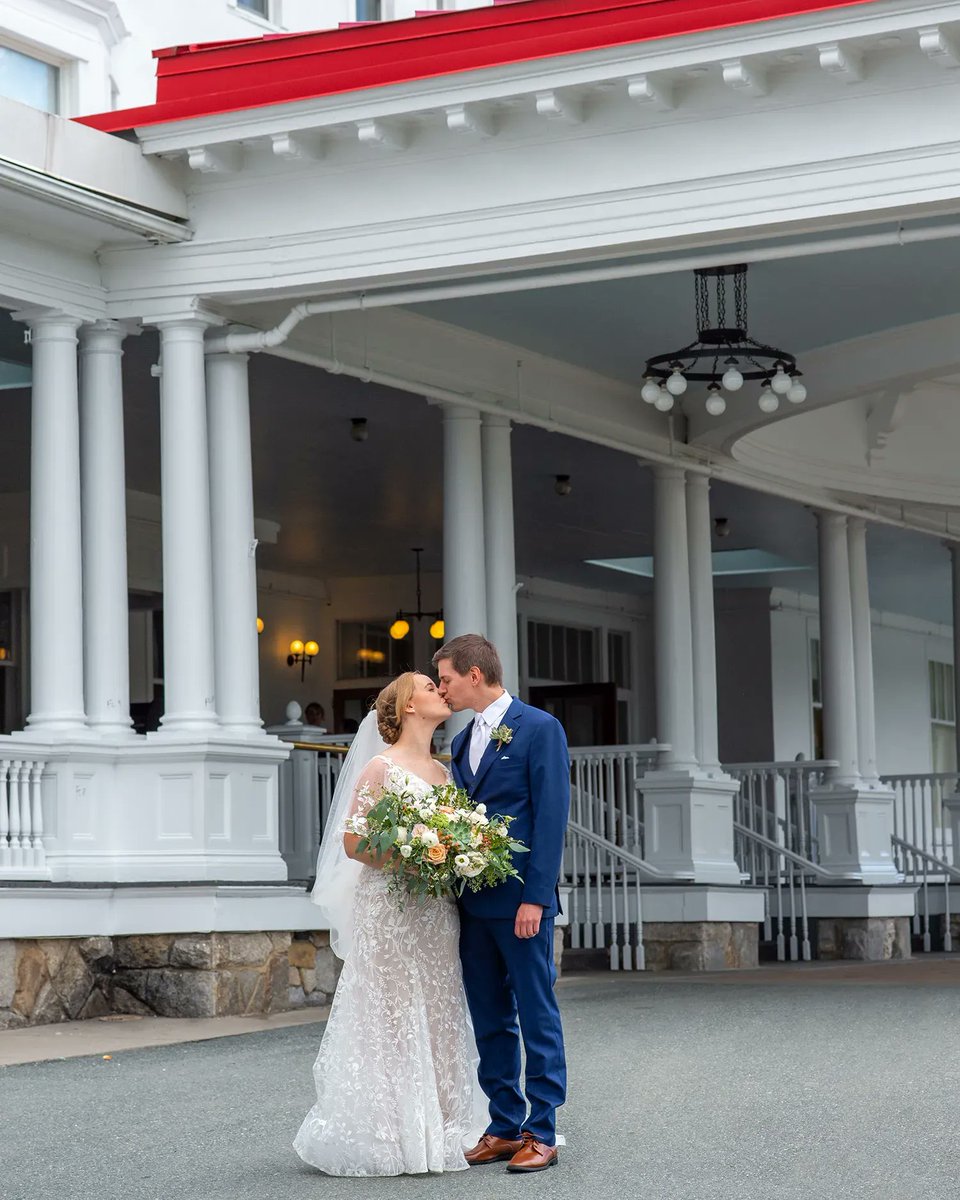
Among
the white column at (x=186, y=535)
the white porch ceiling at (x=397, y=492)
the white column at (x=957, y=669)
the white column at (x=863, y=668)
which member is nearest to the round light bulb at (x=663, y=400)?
the white porch ceiling at (x=397, y=492)

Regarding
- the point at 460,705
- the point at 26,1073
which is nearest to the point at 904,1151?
the point at 460,705

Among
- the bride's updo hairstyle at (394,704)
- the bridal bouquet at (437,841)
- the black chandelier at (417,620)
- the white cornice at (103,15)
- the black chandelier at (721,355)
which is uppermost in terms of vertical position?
the white cornice at (103,15)

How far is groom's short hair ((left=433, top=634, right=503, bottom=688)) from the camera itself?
6.05m

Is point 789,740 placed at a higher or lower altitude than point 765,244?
lower

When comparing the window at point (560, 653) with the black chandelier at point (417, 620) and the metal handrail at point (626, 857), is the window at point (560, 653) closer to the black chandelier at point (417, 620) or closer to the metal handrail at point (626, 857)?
the black chandelier at point (417, 620)

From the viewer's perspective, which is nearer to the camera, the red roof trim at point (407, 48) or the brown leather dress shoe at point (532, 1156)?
the brown leather dress shoe at point (532, 1156)

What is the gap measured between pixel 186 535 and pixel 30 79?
376 inches

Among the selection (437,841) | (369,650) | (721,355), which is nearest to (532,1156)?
(437,841)

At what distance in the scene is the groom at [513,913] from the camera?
19.4ft

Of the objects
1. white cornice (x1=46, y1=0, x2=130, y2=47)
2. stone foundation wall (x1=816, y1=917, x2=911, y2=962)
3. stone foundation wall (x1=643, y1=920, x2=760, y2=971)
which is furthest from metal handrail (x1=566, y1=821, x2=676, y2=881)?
white cornice (x1=46, y1=0, x2=130, y2=47)

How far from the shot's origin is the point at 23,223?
10.4 m

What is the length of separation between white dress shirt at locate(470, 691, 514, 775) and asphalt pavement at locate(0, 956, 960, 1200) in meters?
1.26

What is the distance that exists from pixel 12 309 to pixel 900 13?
538cm

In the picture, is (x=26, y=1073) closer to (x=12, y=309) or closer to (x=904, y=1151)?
(x=904, y=1151)
